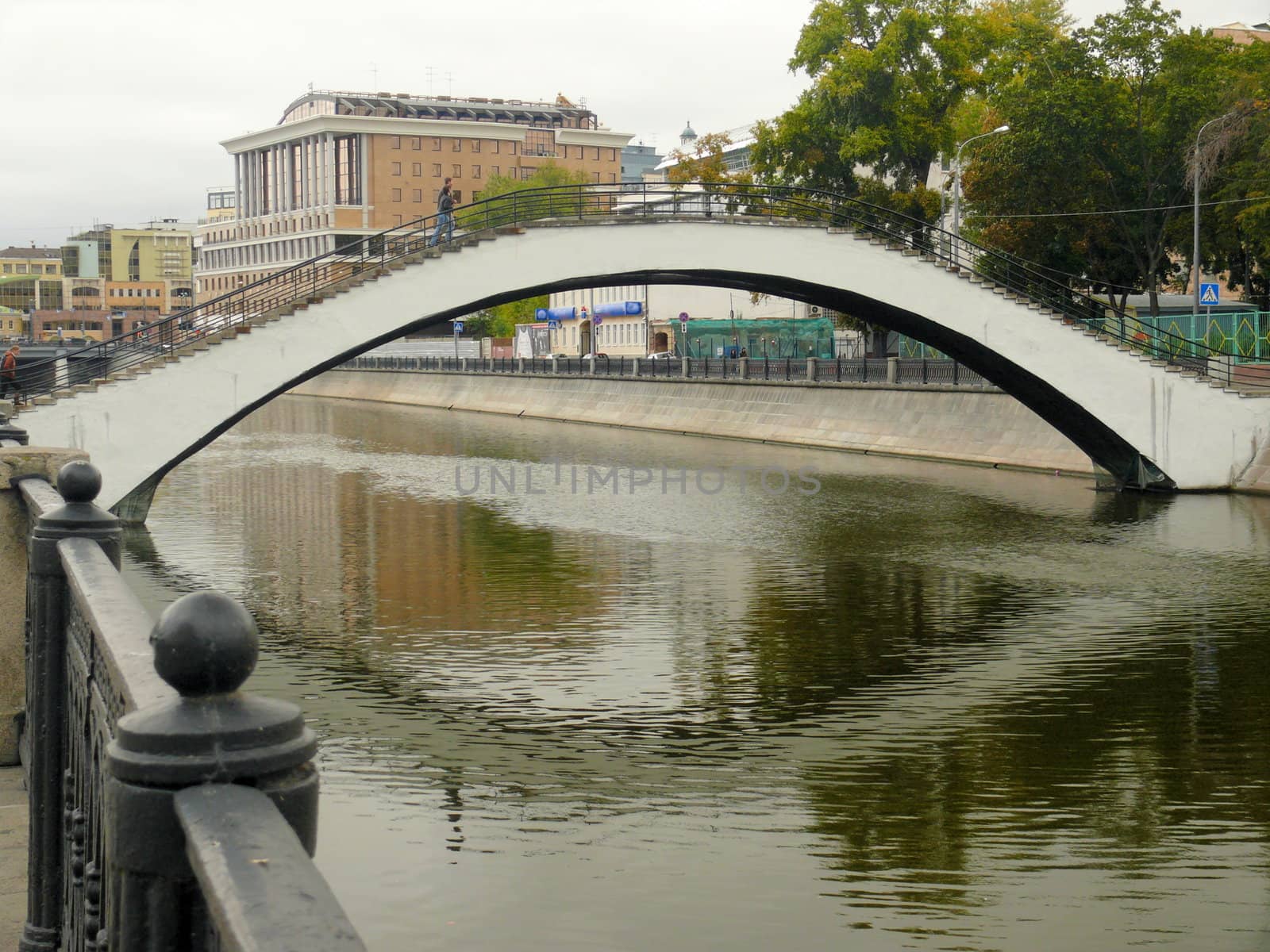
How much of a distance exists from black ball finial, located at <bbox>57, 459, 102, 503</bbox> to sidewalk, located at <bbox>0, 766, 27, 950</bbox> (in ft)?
5.05

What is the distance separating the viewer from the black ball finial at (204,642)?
7.02 ft

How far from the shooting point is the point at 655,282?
3059 cm

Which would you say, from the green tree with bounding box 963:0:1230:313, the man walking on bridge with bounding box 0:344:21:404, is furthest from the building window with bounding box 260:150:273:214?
the man walking on bridge with bounding box 0:344:21:404

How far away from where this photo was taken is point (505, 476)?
121ft

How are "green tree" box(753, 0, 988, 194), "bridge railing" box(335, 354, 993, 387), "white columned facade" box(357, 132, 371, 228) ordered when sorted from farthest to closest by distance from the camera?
"white columned facade" box(357, 132, 371, 228) → "green tree" box(753, 0, 988, 194) → "bridge railing" box(335, 354, 993, 387)

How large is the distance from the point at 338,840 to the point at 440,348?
102 m

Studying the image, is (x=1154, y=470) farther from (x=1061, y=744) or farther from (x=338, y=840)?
(x=338, y=840)

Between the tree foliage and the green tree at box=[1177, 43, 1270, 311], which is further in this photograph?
the tree foliage

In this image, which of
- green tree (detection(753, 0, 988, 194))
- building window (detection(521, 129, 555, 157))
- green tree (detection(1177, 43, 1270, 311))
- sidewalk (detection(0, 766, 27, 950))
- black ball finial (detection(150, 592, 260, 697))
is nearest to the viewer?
black ball finial (detection(150, 592, 260, 697))

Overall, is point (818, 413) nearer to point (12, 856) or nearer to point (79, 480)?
point (12, 856)

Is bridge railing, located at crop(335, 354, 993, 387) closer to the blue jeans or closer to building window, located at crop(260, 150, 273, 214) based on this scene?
the blue jeans

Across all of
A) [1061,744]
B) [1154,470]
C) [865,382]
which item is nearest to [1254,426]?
[1154,470]

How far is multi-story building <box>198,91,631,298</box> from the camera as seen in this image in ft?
453

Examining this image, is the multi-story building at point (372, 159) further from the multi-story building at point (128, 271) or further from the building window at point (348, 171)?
the multi-story building at point (128, 271)
